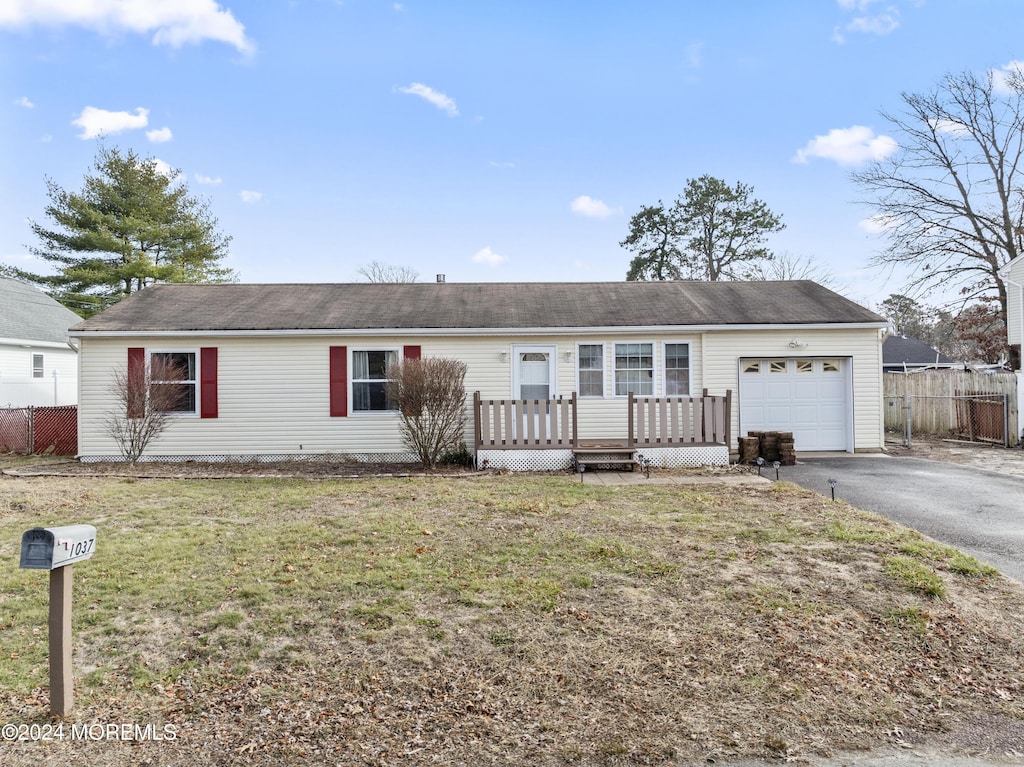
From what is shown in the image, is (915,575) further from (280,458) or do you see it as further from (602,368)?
(280,458)

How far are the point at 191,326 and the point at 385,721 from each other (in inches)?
420

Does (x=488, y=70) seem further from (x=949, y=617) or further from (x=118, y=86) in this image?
(x=949, y=617)

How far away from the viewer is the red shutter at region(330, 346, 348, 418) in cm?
1137

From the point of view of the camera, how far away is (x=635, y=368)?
11609mm

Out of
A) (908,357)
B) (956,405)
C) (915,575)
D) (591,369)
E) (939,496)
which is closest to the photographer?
(915,575)

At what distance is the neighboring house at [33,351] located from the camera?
62.6 feet

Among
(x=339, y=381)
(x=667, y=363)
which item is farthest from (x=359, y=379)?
(x=667, y=363)

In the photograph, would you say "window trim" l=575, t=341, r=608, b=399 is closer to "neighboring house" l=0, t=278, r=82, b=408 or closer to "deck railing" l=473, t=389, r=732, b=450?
"deck railing" l=473, t=389, r=732, b=450

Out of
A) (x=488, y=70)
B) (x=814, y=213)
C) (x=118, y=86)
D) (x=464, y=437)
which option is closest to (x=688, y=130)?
(x=488, y=70)

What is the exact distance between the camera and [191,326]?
37.0 ft

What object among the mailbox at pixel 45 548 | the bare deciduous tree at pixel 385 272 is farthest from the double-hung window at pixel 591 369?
the bare deciduous tree at pixel 385 272

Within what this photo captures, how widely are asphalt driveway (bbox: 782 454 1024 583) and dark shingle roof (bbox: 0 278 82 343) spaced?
22.4 metres

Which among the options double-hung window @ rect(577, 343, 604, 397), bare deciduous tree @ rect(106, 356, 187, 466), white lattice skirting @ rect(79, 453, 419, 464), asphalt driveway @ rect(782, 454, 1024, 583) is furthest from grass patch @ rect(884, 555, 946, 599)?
bare deciduous tree @ rect(106, 356, 187, 466)

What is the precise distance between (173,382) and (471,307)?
19.9 ft
